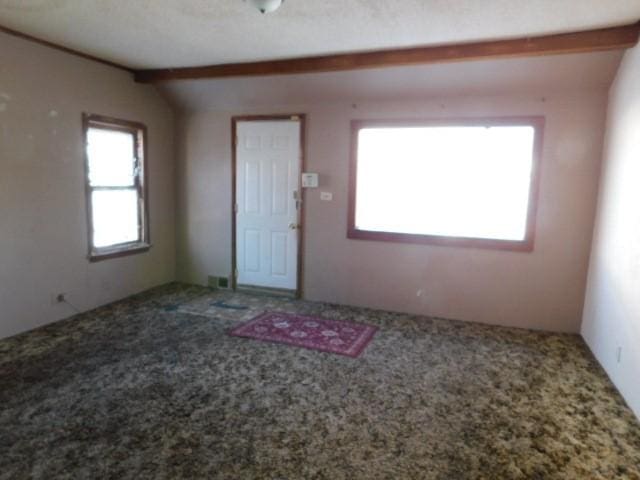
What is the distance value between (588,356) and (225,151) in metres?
4.26

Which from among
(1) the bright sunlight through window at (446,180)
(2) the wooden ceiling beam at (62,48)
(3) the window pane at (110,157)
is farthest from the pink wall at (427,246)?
(2) the wooden ceiling beam at (62,48)

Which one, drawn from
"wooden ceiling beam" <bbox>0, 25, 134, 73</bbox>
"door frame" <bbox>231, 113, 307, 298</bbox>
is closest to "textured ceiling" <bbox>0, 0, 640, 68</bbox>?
"wooden ceiling beam" <bbox>0, 25, 134, 73</bbox>

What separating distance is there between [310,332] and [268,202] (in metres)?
1.80

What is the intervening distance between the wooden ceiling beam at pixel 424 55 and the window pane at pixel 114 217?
51.7 inches

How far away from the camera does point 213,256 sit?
5.45 meters

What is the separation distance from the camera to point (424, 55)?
368 centimetres

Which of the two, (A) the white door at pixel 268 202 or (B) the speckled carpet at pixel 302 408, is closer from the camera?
(B) the speckled carpet at pixel 302 408

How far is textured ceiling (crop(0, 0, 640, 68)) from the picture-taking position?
2783 millimetres

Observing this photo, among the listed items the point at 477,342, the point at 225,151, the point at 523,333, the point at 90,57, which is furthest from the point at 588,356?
the point at 90,57

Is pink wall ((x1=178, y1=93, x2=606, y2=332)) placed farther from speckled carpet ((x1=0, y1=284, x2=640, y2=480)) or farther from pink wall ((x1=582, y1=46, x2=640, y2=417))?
speckled carpet ((x1=0, y1=284, x2=640, y2=480))

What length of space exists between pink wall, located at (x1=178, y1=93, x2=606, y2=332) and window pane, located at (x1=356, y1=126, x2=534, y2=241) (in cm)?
17

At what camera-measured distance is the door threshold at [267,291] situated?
202 inches

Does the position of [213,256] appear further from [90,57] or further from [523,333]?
[523,333]

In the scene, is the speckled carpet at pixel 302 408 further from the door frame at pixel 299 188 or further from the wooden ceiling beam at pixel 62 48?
the wooden ceiling beam at pixel 62 48
